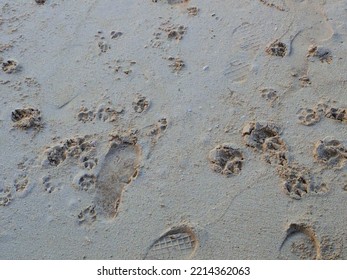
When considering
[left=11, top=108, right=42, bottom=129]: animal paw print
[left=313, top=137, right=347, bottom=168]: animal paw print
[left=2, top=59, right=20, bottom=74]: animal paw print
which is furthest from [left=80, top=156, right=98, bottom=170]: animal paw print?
[left=313, top=137, right=347, bottom=168]: animal paw print

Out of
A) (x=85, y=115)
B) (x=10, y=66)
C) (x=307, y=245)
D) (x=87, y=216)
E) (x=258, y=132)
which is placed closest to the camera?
(x=307, y=245)

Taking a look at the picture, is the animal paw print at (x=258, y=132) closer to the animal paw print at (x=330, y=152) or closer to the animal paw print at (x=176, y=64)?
the animal paw print at (x=330, y=152)

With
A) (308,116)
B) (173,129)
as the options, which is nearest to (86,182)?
(173,129)

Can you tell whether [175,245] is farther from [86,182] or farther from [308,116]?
[308,116]

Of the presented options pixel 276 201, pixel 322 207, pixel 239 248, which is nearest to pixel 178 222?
pixel 239 248

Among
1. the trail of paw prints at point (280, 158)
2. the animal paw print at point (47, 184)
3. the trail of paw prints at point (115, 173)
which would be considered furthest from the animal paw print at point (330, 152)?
the animal paw print at point (47, 184)
